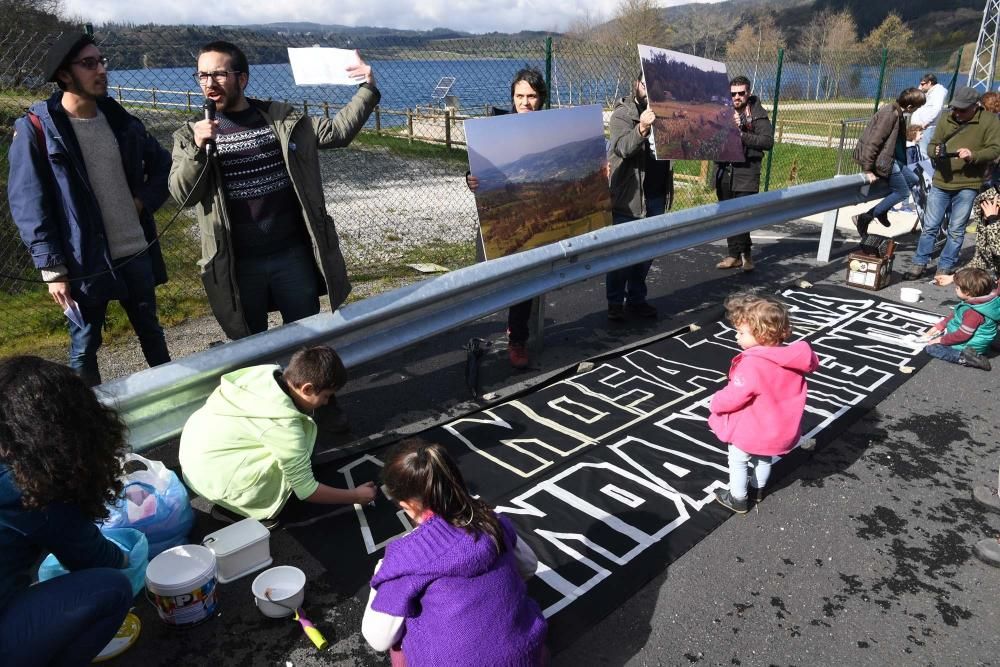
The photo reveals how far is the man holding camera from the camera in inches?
265

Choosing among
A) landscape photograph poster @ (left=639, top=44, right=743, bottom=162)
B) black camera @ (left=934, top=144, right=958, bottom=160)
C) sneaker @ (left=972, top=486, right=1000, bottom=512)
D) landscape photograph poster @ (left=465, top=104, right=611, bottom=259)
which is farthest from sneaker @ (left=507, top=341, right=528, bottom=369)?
black camera @ (left=934, top=144, right=958, bottom=160)

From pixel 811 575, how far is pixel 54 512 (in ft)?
8.96

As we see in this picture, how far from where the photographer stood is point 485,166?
4328 mm

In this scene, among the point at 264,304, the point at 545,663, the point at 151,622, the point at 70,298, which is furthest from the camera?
the point at 264,304

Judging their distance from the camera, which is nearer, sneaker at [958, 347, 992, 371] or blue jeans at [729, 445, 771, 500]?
blue jeans at [729, 445, 771, 500]

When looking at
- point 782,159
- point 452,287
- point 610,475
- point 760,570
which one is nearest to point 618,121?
point 452,287

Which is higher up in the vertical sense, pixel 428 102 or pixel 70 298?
pixel 428 102

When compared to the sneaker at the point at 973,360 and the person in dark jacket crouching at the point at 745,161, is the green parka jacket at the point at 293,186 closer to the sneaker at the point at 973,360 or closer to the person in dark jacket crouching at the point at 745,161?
the person in dark jacket crouching at the point at 745,161

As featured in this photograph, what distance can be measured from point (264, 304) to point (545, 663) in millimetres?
2436

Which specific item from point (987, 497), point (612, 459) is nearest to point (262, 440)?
point (612, 459)

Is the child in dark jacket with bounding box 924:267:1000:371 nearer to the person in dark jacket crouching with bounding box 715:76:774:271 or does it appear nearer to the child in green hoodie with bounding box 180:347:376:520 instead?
the person in dark jacket crouching with bounding box 715:76:774:271

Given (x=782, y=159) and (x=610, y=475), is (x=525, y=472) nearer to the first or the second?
(x=610, y=475)

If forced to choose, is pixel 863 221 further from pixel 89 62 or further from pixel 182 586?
pixel 182 586

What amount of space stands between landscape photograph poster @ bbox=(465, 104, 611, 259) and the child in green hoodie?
1.70 metres
